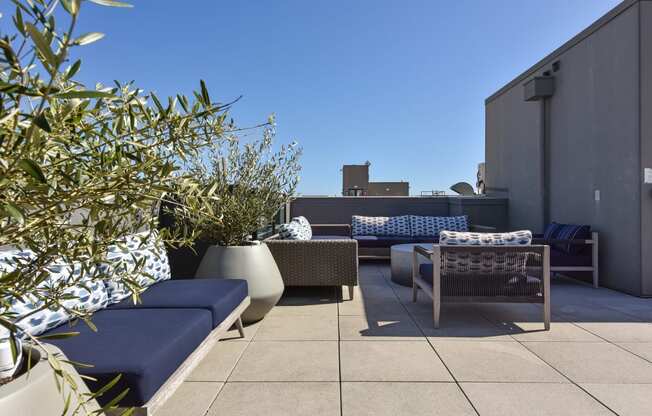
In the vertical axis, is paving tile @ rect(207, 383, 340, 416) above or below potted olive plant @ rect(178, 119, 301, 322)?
below

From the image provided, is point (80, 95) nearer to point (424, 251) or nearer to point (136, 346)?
point (136, 346)

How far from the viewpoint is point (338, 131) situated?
13.5 meters

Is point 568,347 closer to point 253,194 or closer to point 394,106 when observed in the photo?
point 253,194

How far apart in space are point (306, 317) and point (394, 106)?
9806mm

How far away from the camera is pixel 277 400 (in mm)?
2154

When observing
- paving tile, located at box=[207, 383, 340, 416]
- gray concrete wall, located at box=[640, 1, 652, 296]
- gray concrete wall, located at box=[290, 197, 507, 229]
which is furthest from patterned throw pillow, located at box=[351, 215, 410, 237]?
paving tile, located at box=[207, 383, 340, 416]

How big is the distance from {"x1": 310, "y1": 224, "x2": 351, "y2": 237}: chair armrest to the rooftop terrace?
3238 millimetres

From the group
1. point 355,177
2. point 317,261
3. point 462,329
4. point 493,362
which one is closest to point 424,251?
point 462,329

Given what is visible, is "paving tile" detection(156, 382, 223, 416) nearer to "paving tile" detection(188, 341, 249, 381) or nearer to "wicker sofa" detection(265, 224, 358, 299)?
"paving tile" detection(188, 341, 249, 381)

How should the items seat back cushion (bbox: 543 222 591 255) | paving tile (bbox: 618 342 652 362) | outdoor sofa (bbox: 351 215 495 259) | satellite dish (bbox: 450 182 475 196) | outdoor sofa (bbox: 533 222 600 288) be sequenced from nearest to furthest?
paving tile (bbox: 618 342 652 362)
outdoor sofa (bbox: 533 222 600 288)
seat back cushion (bbox: 543 222 591 255)
outdoor sofa (bbox: 351 215 495 259)
satellite dish (bbox: 450 182 475 196)

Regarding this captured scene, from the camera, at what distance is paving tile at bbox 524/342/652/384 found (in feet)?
7.92

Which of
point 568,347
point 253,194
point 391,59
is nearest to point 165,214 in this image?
point 253,194

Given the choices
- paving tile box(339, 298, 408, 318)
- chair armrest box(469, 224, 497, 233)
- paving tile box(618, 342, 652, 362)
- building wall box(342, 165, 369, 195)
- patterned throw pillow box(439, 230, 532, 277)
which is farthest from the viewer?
building wall box(342, 165, 369, 195)

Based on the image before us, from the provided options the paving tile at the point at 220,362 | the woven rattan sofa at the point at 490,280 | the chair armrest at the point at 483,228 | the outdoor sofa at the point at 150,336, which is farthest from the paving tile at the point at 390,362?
the chair armrest at the point at 483,228
